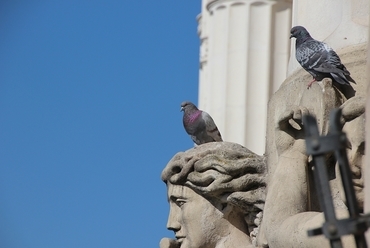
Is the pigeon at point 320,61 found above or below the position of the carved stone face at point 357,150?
above

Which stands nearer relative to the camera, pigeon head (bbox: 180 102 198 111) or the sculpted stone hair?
the sculpted stone hair

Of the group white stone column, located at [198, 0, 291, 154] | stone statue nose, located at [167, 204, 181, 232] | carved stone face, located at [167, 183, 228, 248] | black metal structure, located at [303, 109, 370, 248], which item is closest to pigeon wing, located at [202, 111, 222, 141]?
stone statue nose, located at [167, 204, 181, 232]

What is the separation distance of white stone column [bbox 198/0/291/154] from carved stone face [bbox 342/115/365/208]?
56.3 feet

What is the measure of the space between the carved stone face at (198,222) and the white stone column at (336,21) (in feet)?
4.33

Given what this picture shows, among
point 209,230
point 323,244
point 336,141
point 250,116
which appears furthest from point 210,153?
point 250,116

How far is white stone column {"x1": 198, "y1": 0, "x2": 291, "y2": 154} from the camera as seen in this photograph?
93.0 ft

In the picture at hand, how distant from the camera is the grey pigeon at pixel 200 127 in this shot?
50.7ft

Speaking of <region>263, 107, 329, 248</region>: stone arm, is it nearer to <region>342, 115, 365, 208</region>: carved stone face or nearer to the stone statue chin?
<region>342, 115, 365, 208</region>: carved stone face

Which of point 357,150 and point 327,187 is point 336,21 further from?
point 327,187

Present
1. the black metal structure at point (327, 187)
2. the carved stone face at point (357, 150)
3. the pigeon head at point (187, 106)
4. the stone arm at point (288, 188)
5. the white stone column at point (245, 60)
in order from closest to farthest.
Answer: the black metal structure at point (327, 187) < the carved stone face at point (357, 150) < the stone arm at point (288, 188) < the pigeon head at point (187, 106) < the white stone column at point (245, 60)

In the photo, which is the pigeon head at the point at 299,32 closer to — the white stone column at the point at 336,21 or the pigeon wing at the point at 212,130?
the white stone column at the point at 336,21

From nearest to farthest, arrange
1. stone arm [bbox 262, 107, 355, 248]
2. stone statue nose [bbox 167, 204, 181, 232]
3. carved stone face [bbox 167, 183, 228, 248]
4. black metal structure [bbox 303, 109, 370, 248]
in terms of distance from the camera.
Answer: black metal structure [bbox 303, 109, 370, 248]
stone arm [bbox 262, 107, 355, 248]
carved stone face [bbox 167, 183, 228, 248]
stone statue nose [bbox 167, 204, 181, 232]

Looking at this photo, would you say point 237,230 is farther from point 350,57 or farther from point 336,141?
point 336,141

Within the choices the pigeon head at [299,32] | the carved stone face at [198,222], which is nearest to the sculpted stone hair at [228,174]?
the carved stone face at [198,222]
